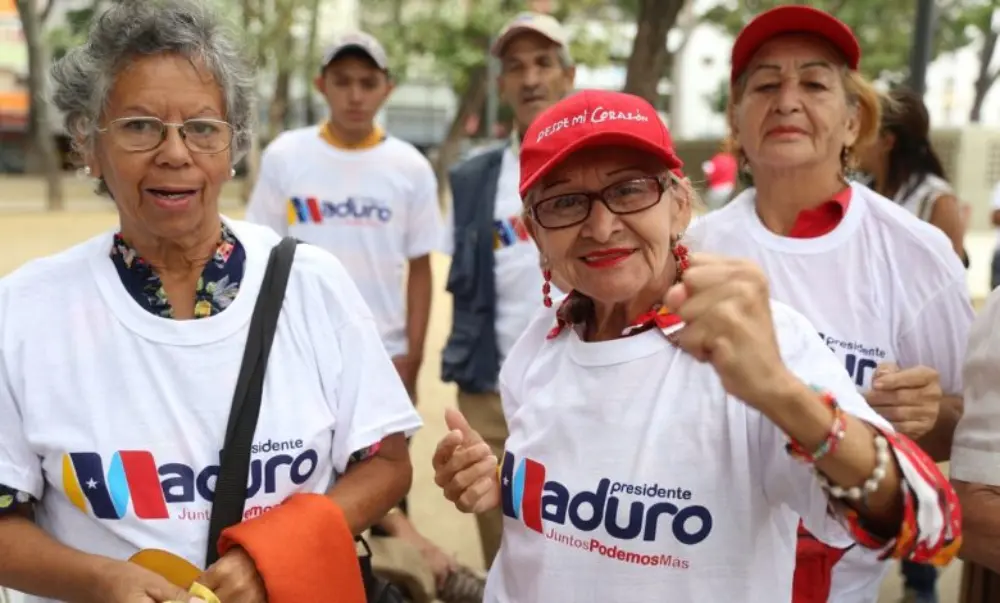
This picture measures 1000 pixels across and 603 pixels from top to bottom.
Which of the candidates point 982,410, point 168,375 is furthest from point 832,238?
point 168,375

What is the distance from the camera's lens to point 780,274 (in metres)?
2.26

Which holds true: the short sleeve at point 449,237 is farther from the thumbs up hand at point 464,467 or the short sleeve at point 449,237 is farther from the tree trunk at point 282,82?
the tree trunk at point 282,82

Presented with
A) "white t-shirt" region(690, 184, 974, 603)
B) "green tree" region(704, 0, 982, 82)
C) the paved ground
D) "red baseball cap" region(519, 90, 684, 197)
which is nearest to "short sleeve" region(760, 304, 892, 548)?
"red baseball cap" region(519, 90, 684, 197)

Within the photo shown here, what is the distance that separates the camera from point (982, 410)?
176cm

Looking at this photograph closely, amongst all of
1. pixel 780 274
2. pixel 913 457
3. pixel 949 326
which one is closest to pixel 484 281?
pixel 780 274

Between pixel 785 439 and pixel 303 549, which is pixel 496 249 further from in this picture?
pixel 785 439

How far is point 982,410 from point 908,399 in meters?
0.18

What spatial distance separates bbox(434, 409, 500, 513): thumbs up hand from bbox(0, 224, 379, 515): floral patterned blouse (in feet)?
0.80

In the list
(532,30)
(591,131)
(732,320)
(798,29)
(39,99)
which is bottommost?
(732,320)

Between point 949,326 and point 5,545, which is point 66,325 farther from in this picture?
point 949,326

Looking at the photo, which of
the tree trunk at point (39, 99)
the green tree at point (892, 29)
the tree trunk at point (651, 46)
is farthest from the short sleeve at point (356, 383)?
the green tree at point (892, 29)

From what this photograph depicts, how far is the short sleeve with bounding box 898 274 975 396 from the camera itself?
2148 mm

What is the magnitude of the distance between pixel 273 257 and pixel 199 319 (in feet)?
0.70

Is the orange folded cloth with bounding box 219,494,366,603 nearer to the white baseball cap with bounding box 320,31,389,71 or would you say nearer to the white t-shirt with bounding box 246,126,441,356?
the white t-shirt with bounding box 246,126,441,356
